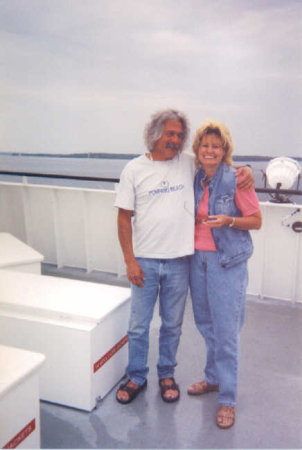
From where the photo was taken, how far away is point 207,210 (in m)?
1.85

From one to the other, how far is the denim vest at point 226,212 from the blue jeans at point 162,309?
0.23 meters

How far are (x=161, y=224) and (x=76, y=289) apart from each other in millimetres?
705

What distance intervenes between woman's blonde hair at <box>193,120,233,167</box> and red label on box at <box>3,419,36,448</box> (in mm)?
1238

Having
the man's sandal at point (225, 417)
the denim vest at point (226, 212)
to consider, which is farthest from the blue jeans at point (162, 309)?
the man's sandal at point (225, 417)

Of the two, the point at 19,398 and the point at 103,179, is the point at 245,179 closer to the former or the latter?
the point at 19,398

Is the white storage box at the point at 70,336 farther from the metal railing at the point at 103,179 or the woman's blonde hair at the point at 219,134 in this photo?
the metal railing at the point at 103,179

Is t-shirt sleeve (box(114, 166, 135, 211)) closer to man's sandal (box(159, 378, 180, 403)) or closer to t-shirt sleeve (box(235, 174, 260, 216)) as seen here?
t-shirt sleeve (box(235, 174, 260, 216))

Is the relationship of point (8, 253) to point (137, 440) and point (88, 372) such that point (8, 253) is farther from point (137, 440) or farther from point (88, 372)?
point (137, 440)

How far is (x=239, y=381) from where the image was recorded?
7.47 ft

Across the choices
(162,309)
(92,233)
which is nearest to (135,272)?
(162,309)

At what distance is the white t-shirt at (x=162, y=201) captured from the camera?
1871 mm

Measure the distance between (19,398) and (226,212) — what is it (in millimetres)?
1043

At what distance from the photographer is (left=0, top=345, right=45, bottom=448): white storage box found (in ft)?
4.47

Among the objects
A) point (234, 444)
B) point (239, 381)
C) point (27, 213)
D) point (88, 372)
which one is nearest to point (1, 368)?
point (88, 372)
